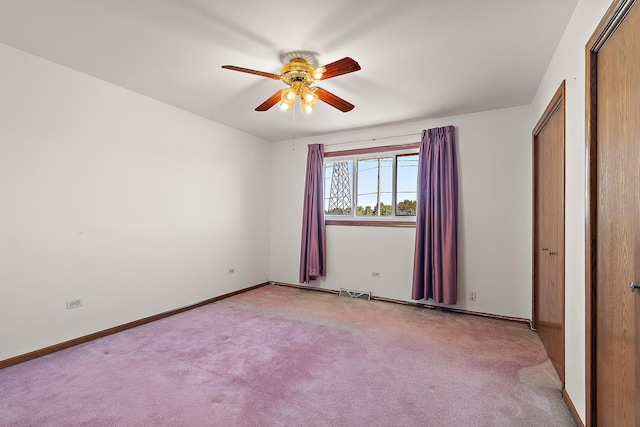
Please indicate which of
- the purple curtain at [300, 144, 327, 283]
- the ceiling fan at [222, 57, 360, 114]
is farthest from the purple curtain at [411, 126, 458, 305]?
the ceiling fan at [222, 57, 360, 114]

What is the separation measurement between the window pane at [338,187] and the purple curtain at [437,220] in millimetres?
1175

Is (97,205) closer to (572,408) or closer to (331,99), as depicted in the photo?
(331,99)

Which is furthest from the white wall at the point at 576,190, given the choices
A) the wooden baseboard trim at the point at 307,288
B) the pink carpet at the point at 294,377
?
the wooden baseboard trim at the point at 307,288

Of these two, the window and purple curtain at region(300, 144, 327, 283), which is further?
purple curtain at region(300, 144, 327, 283)

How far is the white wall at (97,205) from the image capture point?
2381mm

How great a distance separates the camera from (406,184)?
13.9ft

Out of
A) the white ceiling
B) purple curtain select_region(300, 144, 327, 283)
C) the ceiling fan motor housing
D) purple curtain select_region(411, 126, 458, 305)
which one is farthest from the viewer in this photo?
purple curtain select_region(300, 144, 327, 283)

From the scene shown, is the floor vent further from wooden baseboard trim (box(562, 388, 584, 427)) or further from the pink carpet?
wooden baseboard trim (box(562, 388, 584, 427))

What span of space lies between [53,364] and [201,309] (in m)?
1.56

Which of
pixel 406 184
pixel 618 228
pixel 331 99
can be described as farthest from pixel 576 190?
→ pixel 406 184

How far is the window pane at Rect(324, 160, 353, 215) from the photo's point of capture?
4.71m

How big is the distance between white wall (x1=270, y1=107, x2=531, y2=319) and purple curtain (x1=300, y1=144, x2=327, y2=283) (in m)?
0.49

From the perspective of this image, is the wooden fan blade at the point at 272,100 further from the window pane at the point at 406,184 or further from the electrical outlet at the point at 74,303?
the electrical outlet at the point at 74,303

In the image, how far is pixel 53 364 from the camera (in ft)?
7.69
